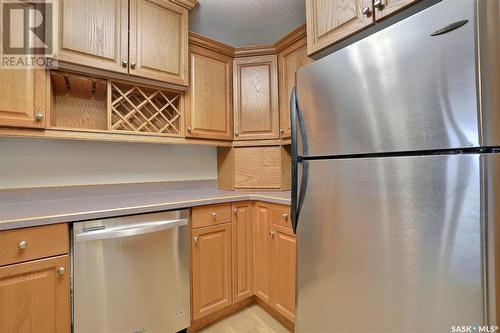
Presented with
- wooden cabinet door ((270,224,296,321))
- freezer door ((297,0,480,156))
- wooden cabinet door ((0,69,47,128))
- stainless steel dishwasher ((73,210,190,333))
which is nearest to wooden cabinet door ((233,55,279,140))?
wooden cabinet door ((270,224,296,321))

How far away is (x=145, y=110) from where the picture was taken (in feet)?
6.03

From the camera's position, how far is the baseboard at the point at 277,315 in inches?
59.9

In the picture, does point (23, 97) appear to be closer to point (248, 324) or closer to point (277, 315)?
point (248, 324)

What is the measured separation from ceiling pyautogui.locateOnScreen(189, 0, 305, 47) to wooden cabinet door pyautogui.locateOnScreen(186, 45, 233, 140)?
0.17 metres

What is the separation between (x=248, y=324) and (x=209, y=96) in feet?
5.77

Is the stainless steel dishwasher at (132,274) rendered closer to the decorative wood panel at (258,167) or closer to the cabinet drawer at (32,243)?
the cabinet drawer at (32,243)

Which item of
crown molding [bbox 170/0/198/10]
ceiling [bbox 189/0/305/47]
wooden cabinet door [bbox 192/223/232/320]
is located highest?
crown molding [bbox 170/0/198/10]

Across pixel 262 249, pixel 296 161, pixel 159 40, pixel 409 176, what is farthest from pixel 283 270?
pixel 159 40

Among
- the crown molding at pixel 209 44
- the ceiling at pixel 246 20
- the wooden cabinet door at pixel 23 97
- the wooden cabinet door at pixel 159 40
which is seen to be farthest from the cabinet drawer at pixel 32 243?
the ceiling at pixel 246 20

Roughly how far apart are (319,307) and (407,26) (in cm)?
104

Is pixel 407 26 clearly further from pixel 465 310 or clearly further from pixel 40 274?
pixel 40 274

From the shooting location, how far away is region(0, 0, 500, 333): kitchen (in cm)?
60

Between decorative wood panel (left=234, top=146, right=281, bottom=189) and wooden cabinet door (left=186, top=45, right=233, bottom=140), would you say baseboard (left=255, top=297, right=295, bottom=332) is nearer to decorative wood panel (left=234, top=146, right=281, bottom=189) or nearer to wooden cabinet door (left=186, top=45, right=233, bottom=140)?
decorative wood panel (left=234, top=146, right=281, bottom=189)

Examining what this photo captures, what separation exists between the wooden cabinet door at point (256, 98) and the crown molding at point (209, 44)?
106 millimetres
